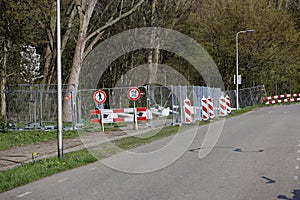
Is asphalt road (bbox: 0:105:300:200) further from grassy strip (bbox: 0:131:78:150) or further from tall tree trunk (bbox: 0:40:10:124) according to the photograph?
tall tree trunk (bbox: 0:40:10:124)

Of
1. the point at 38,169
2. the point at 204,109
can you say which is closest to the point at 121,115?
the point at 204,109

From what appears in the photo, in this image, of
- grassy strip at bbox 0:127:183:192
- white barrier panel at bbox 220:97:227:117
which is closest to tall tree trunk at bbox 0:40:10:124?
grassy strip at bbox 0:127:183:192

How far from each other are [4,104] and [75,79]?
452 cm

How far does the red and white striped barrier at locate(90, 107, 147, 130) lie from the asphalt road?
982 cm

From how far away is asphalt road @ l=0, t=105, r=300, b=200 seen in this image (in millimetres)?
8828

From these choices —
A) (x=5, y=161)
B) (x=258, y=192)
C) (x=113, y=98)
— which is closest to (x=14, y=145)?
(x=5, y=161)

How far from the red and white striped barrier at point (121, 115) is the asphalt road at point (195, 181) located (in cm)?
982

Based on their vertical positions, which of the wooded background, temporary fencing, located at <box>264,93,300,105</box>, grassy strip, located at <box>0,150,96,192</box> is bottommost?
grassy strip, located at <box>0,150,96,192</box>

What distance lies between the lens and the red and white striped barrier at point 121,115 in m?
24.5

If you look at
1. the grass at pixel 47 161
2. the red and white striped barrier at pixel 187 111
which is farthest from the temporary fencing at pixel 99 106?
the grass at pixel 47 161

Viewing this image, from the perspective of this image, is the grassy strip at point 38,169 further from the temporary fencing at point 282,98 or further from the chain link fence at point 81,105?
the temporary fencing at point 282,98

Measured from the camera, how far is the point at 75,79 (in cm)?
3144

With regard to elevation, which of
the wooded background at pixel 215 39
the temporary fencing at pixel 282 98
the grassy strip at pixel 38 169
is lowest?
the grassy strip at pixel 38 169

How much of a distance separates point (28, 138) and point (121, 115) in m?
5.60
